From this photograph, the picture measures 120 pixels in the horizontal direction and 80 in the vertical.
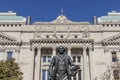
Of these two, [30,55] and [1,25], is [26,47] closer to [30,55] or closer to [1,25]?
[30,55]

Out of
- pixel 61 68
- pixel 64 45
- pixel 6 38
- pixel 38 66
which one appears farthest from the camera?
pixel 6 38

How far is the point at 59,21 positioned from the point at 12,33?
420 inches

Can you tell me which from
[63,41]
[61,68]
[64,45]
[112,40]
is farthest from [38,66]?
[61,68]

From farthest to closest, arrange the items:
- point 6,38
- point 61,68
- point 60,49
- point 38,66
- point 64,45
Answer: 1. point 6,38
2. point 64,45
3. point 38,66
4. point 60,49
5. point 61,68

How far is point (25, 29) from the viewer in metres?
62.4

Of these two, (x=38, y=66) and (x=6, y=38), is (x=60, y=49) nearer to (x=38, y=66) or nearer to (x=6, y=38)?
(x=38, y=66)

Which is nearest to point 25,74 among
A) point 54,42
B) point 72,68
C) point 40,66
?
point 40,66

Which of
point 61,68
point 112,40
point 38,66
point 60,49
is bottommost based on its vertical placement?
point 38,66

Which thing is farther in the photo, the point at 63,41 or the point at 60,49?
the point at 63,41

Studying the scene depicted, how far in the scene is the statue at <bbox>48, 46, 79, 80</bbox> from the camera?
1476cm

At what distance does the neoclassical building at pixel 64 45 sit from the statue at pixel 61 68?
4176 centimetres

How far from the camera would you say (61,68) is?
15047 mm

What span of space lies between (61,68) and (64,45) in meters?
44.0

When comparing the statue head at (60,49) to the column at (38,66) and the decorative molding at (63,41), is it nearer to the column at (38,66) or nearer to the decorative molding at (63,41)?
the column at (38,66)
